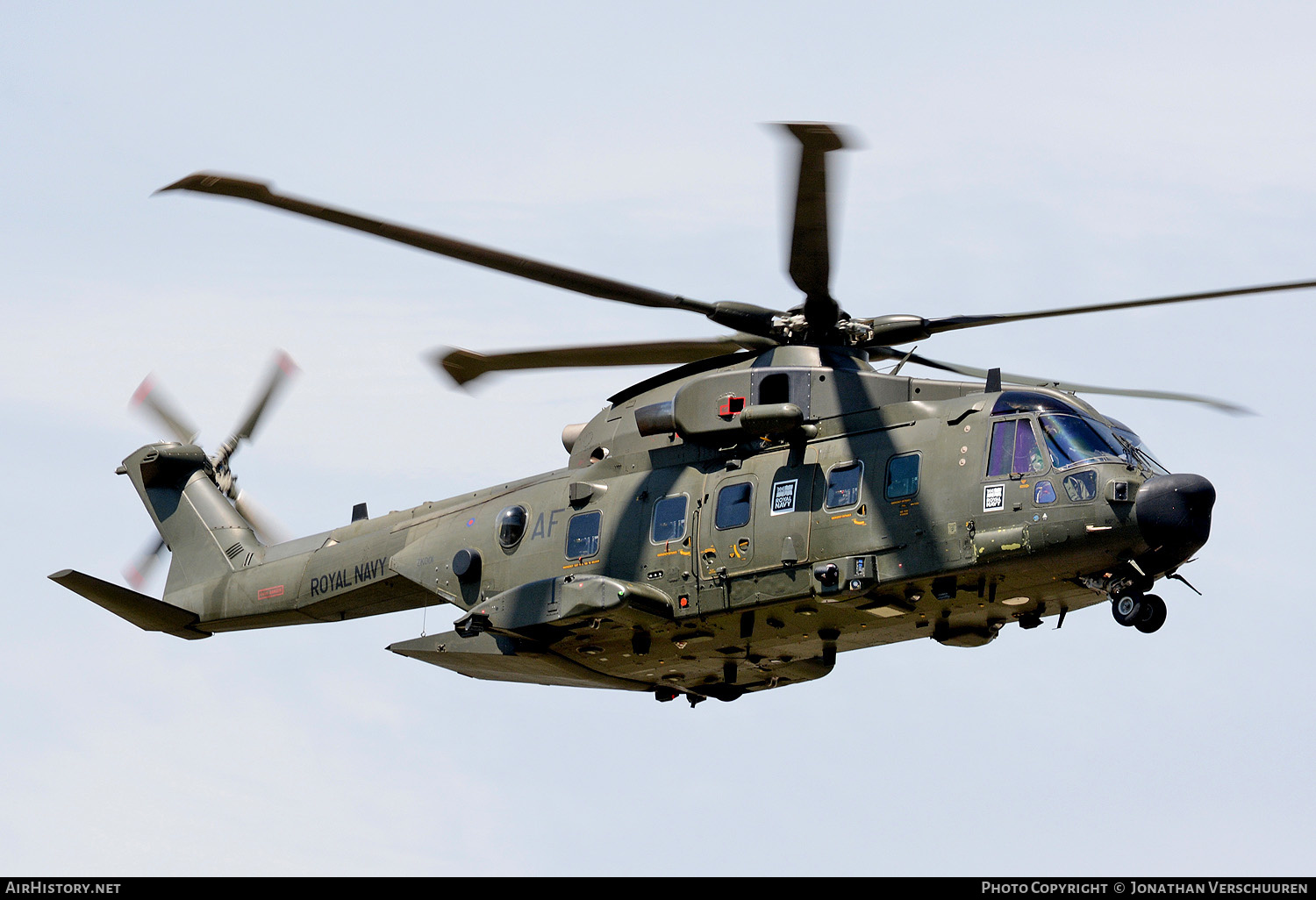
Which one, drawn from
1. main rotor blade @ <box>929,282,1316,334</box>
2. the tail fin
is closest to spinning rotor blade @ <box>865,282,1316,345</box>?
main rotor blade @ <box>929,282,1316,334</box>

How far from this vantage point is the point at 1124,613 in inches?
725

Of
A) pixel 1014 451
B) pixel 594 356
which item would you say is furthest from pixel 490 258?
pixel 1014 451

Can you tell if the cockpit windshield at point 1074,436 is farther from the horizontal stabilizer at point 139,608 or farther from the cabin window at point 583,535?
the horizontal stabilizer at point 139,608

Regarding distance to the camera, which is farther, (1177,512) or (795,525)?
(795,525)

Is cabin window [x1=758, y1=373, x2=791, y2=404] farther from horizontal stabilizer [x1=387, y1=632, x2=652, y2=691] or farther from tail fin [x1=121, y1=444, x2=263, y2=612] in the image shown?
tail fin [x1=121, y1=444, x2=263, y2=612]

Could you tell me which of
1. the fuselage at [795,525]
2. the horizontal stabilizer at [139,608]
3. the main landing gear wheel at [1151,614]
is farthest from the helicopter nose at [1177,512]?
the horizontal stabilizer at [139,608]

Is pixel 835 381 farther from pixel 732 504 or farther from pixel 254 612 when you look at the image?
pixel 254 612

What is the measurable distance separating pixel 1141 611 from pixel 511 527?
856cm

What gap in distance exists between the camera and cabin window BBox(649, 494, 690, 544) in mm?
20984

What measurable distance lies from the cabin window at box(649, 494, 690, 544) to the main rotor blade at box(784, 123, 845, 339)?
281cm

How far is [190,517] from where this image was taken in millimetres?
27875

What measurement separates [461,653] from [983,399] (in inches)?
306

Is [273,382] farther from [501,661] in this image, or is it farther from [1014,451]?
[1014,451]

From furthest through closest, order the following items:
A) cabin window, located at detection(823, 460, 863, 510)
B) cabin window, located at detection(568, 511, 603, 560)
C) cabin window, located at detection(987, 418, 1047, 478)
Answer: cabin window, located at detection(568, 511, 603, 560)
cabin window, located at detection(823, 460, 863, 510)
cabin window, located at detection(987, 418, 1047, 478)
